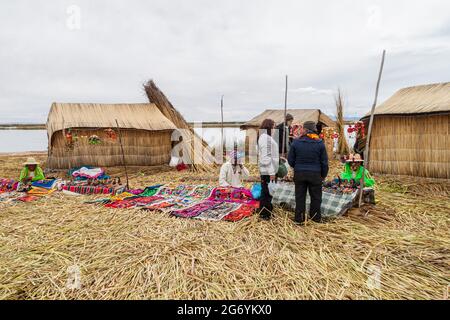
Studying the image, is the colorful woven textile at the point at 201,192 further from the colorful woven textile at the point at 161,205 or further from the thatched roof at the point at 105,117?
the thatched roof at the point at 105,117

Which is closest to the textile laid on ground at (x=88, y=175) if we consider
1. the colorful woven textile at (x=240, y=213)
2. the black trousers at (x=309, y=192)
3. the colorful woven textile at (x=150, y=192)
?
the colorful woven textile at (x=150, y=192)

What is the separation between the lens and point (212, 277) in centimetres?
279

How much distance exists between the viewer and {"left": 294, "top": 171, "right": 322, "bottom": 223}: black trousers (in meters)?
4.01

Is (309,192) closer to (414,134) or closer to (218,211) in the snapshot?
(218,211)

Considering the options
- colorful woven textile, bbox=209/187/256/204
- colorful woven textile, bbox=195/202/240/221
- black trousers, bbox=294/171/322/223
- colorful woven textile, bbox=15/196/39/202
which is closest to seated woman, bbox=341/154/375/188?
black trousers, bbox=294/171/322/223

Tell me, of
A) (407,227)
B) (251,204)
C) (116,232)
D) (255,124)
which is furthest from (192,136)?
(407,227)

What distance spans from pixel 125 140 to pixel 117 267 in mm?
7712

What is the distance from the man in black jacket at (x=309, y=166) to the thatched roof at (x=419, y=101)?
445cm

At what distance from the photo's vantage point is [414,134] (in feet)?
24.3

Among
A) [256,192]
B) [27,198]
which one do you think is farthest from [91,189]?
[256,192]

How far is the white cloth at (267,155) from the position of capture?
438 cm

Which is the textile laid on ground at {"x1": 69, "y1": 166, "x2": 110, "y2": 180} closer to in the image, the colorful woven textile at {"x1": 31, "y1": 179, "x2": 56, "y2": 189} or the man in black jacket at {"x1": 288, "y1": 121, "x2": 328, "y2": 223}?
the colorful woven textile at {"x1": 31, "y1": 179, "x2": 56, "y2": 189}

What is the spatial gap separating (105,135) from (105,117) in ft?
2.25
